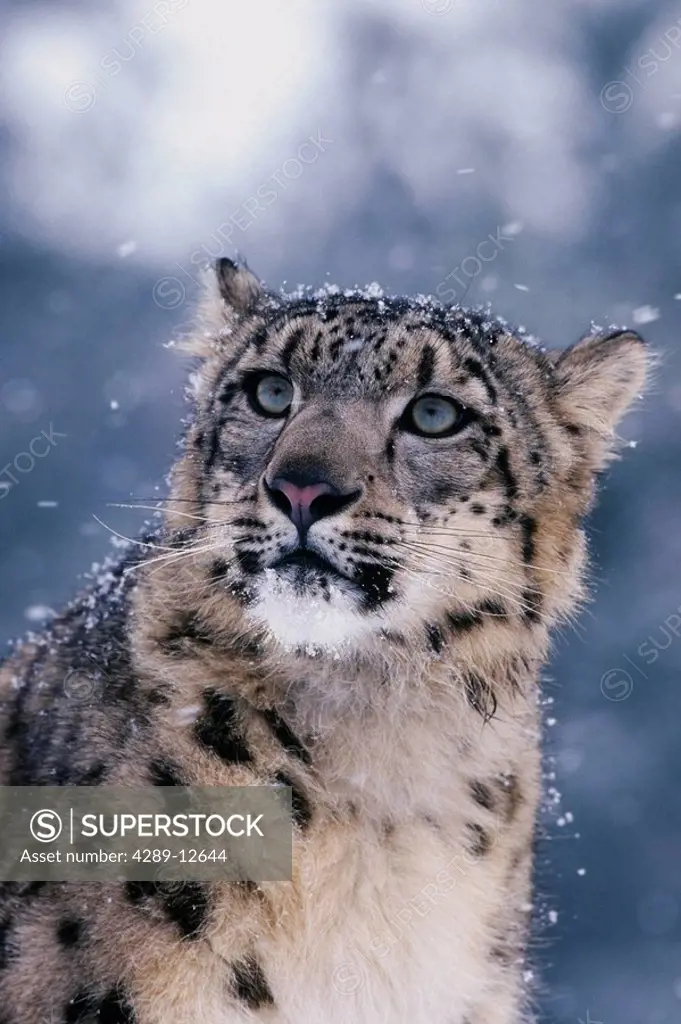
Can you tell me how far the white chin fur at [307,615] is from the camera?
3828mm

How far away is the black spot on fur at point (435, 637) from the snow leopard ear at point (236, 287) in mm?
1810

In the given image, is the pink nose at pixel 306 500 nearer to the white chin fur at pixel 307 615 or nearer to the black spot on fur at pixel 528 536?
the white chin fur at pixel 307 615

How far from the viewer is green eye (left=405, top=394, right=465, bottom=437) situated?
14.0 feet

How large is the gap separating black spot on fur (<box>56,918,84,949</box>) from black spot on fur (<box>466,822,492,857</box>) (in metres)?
1.36

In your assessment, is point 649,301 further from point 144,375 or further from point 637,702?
point 144,375

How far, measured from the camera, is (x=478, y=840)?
4223 mm

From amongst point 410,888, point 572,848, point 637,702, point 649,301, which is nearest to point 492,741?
point 410,888

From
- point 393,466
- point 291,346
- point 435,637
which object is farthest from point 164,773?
point 291,346

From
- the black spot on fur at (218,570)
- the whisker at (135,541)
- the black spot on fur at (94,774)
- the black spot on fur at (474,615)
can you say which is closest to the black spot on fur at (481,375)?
the black spot on fur at (474,615)

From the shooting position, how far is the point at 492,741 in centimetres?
435

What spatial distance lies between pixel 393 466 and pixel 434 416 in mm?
306

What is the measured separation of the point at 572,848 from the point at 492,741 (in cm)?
912

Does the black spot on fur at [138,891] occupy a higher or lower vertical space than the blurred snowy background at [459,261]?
lower

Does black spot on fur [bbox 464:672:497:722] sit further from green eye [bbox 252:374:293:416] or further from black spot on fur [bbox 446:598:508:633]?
green eye [bbox 252:374:293:416]
